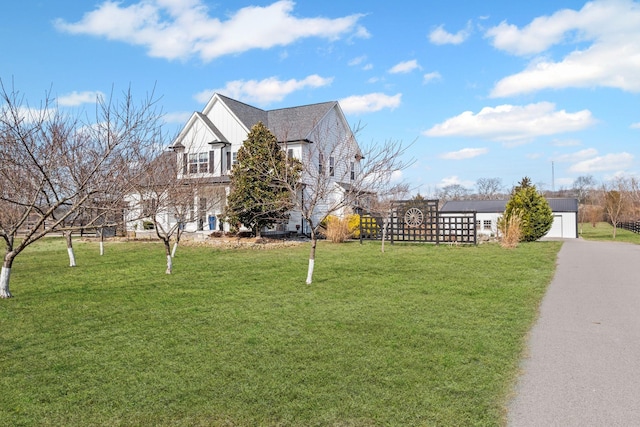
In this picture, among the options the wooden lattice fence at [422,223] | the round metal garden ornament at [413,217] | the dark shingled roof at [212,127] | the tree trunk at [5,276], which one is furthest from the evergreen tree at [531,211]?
the tree trunk at [5,276]

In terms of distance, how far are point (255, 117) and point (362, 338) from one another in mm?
26757

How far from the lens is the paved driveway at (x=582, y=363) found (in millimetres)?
3818

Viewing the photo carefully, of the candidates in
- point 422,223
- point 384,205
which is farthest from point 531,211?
point 384,205

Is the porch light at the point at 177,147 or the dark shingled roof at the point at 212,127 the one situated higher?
the dark shingled roof at the point at 212,127

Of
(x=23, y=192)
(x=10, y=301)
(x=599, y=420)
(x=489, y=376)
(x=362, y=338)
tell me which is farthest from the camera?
(x=23, y=192)

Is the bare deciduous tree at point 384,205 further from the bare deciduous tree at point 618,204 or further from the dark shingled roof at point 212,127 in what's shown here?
the bare deciduous tree at point 618,204

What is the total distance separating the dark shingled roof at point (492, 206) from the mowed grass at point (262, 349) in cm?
2831

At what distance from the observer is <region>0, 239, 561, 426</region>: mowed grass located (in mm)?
3871

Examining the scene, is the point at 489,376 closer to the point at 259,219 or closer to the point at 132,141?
the point at 132,141

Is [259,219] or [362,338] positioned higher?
[259,219]

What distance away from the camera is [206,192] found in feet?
61.6

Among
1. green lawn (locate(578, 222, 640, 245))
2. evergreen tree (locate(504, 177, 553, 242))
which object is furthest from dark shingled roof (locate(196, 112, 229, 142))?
green lawn (locate(578, 222, 640, 245))

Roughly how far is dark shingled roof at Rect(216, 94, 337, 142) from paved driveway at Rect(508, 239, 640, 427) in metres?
21.0

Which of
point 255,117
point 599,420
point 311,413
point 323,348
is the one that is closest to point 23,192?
point 323,348
